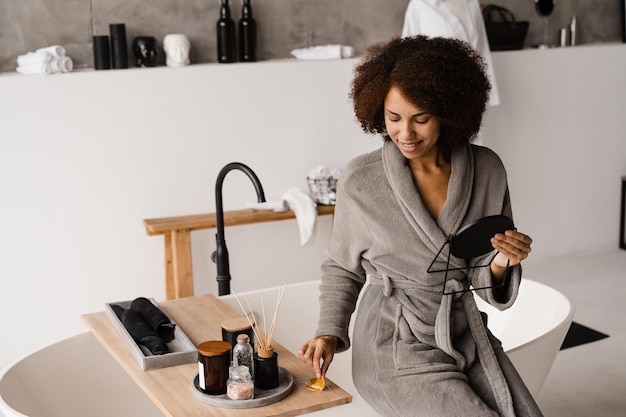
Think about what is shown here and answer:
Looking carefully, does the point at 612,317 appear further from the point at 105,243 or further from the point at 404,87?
the point at 404,87

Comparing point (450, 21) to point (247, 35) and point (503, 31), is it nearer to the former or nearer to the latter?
point (503, 31)

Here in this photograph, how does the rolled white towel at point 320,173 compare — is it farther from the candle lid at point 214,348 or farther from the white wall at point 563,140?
the candle lid at point 214,348

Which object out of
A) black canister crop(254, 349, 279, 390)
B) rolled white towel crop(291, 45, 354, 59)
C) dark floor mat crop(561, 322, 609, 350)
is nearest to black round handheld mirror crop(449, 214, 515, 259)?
black canister crop(254, 349, 279, 390)

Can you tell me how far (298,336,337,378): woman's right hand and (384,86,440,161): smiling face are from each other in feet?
1.48

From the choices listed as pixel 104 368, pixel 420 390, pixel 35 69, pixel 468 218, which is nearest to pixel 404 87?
pixel 468 218

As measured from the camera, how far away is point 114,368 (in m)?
2.74

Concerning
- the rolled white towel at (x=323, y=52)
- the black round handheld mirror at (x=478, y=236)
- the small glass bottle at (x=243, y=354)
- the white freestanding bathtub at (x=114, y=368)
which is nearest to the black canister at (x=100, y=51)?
the rolled white towel at (x=323, y=52)

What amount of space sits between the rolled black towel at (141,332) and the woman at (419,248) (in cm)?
47

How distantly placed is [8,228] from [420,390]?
7.79ft

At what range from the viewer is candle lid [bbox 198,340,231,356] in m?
1.98

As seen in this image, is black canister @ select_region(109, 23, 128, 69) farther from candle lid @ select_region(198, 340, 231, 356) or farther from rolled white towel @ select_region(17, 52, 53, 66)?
candle lid @ select_region(198, 340, 231, 356)

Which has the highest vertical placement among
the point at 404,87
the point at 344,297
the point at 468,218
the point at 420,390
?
the point at 404,87

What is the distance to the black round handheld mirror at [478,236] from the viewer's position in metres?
1.90

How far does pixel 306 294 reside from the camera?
10.6 ft
